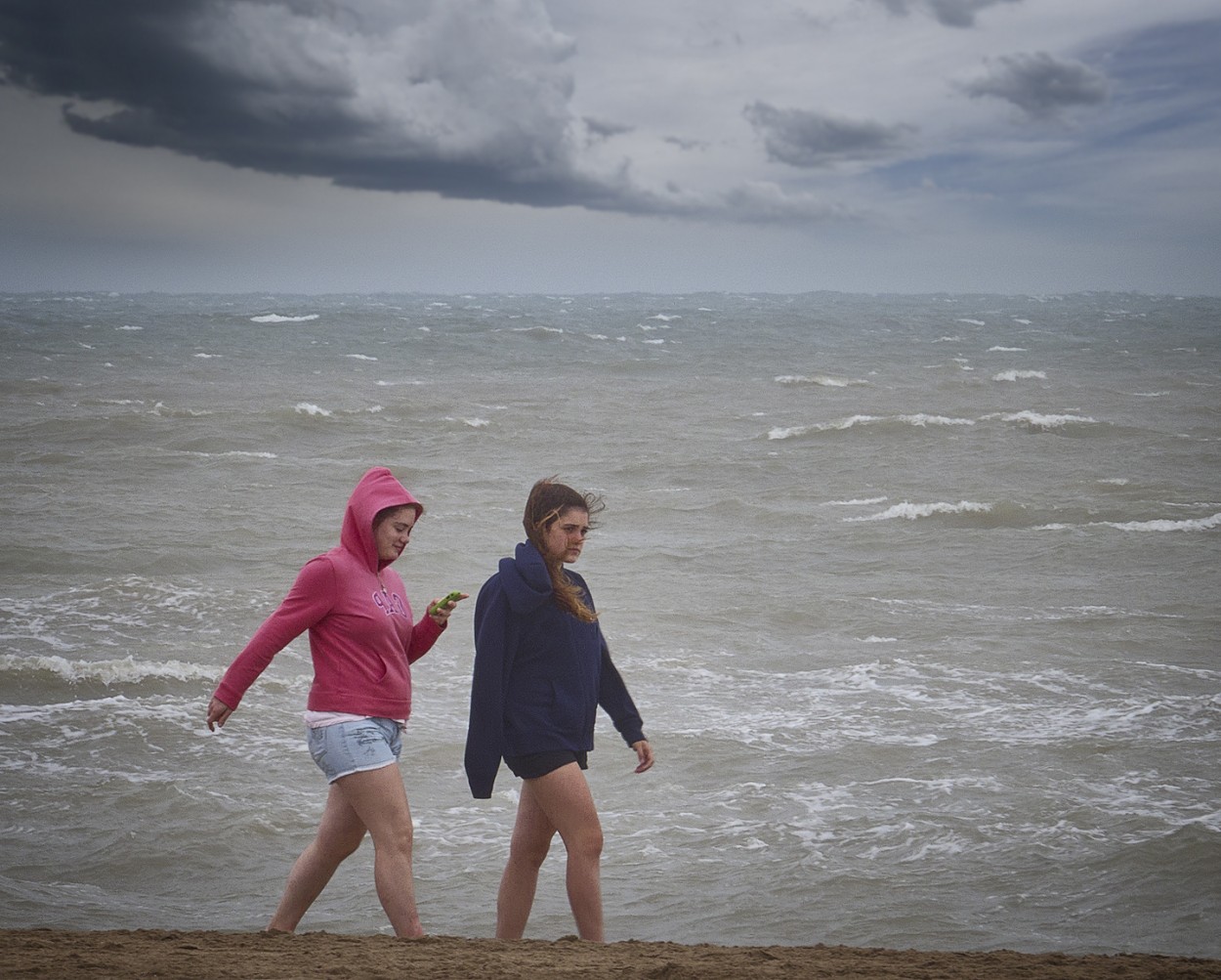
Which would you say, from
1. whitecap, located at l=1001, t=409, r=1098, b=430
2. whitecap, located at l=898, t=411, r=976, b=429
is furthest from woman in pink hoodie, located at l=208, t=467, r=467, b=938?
whitecap, located at l=1001, t=409, r=1098, b=430

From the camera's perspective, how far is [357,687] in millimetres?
3914

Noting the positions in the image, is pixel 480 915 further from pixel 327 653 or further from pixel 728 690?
pixel 728 690

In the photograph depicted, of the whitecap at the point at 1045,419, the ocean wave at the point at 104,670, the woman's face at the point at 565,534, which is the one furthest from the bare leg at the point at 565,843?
the whitecap at the point at 1045,419

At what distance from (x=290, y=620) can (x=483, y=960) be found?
46.2 inches

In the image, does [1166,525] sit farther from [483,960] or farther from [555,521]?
[483,960]

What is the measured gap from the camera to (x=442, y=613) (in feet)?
13.3

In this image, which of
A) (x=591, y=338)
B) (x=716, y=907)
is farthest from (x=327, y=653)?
(x=591, y=338)

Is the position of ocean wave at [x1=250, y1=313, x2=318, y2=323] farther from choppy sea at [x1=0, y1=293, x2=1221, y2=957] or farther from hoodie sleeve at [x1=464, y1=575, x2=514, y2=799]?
hoodie sleeve at [x1=464, y1=575, x2=514, y2=799]

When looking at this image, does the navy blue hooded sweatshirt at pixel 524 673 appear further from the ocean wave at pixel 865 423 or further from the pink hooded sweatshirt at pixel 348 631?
the ocean wave at pixel 865 423

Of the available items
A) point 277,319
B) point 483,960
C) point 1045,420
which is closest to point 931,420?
point 1045,420

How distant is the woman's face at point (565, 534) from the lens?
3.95 m

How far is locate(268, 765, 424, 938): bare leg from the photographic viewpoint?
3840 millimetres

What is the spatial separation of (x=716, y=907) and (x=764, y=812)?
1.23 metres

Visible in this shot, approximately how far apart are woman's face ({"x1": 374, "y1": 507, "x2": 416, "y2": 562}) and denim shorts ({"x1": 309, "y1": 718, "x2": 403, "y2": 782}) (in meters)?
0.54
